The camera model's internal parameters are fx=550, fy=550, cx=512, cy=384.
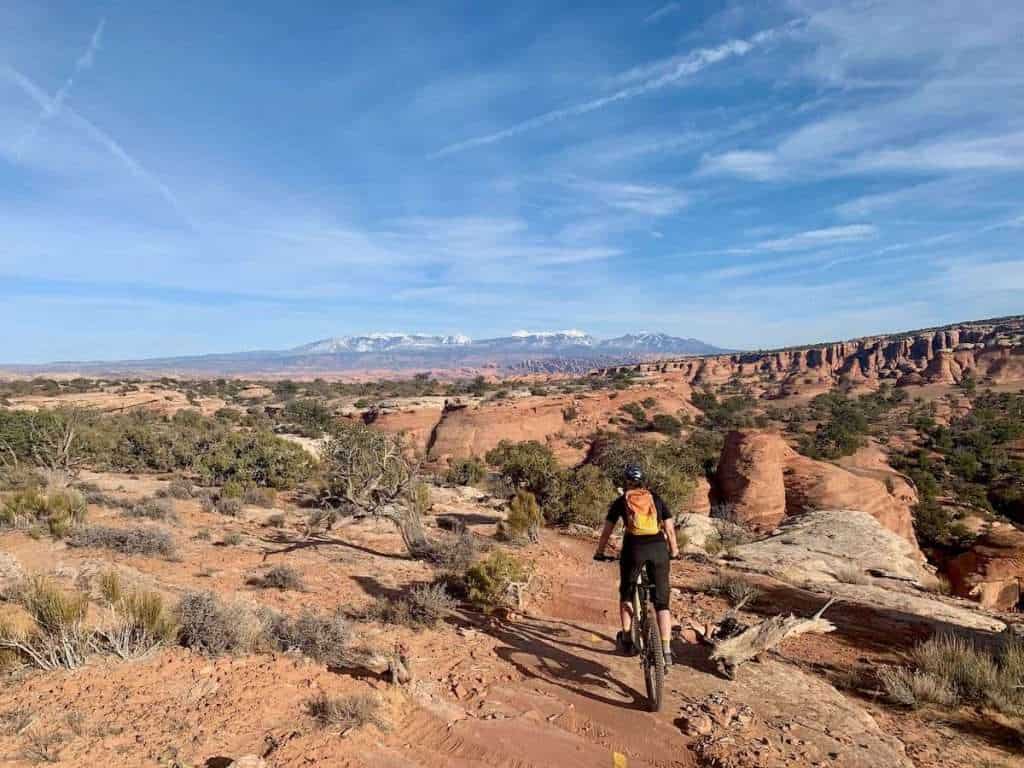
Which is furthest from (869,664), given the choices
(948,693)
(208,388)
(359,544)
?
(208,388)

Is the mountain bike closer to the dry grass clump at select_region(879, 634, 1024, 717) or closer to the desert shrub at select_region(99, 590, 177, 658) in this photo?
the dry grass clump at select_region(879, 634, 1024, 717)

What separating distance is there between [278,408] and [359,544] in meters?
37.7

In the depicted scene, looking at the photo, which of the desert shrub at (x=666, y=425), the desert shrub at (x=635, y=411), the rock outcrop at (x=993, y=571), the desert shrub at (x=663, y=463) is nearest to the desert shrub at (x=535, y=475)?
the desert shrub at (x=663, y=463)

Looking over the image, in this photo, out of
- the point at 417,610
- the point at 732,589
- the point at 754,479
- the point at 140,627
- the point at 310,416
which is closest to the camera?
the point at 140,627

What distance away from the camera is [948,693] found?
4.58 m

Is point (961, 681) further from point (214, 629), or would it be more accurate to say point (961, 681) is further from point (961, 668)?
point (214, 629)

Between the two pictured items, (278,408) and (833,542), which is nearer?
(833,542)

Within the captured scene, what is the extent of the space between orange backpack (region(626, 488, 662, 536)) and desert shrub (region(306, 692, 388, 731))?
8.21 ft

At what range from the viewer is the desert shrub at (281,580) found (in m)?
7.85

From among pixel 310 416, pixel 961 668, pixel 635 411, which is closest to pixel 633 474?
pixel 961 668

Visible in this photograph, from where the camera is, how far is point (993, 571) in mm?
14156

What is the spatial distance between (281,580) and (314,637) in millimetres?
2713

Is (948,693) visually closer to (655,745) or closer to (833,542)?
(655,745)

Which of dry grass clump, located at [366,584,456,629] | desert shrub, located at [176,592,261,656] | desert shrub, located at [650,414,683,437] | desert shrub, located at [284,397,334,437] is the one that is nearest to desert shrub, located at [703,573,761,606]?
dry grass clump, located at [366,584,456,629]
